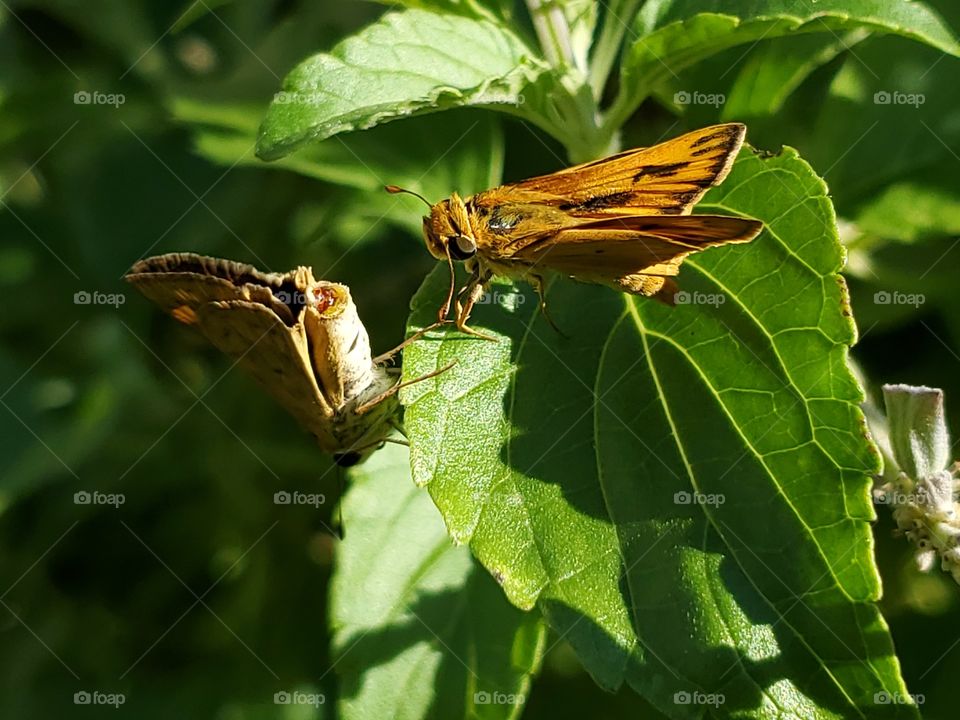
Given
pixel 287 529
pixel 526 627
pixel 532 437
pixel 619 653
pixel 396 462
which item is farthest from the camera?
pixel 287 529

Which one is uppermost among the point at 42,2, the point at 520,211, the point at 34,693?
the point at 42,2

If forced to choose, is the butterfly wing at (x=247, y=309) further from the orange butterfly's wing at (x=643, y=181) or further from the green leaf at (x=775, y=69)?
the green leaf at (x=775, y=69)

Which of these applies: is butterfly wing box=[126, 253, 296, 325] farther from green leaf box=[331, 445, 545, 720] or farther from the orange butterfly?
green leaf box=[331, 445, 545, 720]

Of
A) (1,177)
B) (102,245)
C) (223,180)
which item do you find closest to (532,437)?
(223,180)

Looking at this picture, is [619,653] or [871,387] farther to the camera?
[871,387]

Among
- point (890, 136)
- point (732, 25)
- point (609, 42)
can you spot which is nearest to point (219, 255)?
point (609, 42)

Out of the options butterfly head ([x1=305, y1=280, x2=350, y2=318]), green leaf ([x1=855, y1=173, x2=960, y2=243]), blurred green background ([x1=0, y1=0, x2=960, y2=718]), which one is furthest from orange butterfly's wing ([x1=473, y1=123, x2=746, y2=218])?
green leaf ([x1=855, y1=173, x2=960, y2=243])

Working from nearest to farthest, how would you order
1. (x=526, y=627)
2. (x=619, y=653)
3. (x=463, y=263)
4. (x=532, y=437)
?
(x=619, y=653) → (x=532, y=437) → (x=463, y=263) → (x=526, y=627)

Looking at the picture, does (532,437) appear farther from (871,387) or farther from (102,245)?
(102,245)
